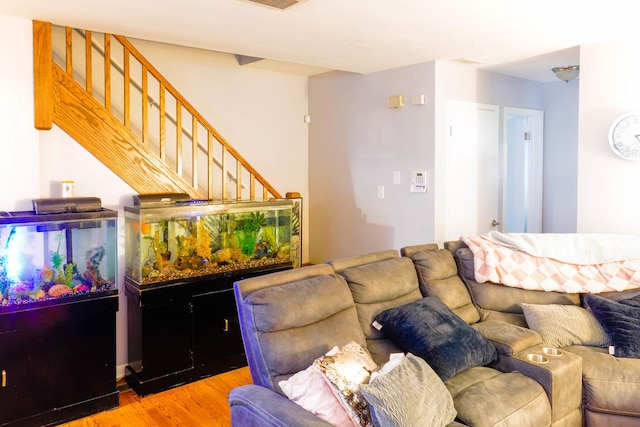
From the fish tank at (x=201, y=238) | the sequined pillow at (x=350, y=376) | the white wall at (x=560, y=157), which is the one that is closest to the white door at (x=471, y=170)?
the white wall at (x=560, y=157)

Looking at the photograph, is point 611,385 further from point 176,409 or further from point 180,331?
point 180,331

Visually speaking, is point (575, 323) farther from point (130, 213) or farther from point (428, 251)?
point (130, 213)

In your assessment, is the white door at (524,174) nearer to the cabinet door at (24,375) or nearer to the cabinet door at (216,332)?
the cabinet door at (216,332)

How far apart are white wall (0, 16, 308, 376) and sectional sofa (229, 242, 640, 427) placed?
1623 mm

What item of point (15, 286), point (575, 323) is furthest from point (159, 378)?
point (575, 323)

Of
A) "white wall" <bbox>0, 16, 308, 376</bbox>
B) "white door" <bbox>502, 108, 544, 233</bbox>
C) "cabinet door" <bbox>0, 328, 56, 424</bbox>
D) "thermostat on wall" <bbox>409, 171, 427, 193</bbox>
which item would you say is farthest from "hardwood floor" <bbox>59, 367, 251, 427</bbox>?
"white door" <bbox>502, 108, 544, 233</bbox>

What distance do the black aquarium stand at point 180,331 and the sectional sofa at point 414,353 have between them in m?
1.16

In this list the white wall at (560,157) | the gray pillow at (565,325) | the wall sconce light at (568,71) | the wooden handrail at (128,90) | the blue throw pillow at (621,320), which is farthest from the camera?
the white wall at (560,157)

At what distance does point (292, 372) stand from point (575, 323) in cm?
178

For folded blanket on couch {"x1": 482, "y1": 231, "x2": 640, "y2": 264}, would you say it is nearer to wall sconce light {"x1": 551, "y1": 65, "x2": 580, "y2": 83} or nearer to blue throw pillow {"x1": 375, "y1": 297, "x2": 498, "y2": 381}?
blue throw pillow {"x1": 375, "y1": 297, "x2": 498, "y2": 381}

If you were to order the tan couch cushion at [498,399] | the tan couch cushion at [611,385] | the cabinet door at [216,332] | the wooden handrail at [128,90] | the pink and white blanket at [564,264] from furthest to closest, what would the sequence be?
the cabinet door at [216,332] → the wooden handrail at [128,90] → the pink and white blanket at [564,264] → the tan couch cushion at [611,385] → the tan couch cushion at [498,399]

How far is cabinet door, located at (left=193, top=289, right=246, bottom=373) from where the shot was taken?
3551 millimetres

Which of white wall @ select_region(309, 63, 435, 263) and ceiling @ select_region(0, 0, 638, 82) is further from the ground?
ceiling @ select_region(0, 0, 638, 82)

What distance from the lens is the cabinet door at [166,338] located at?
3.33 meters
